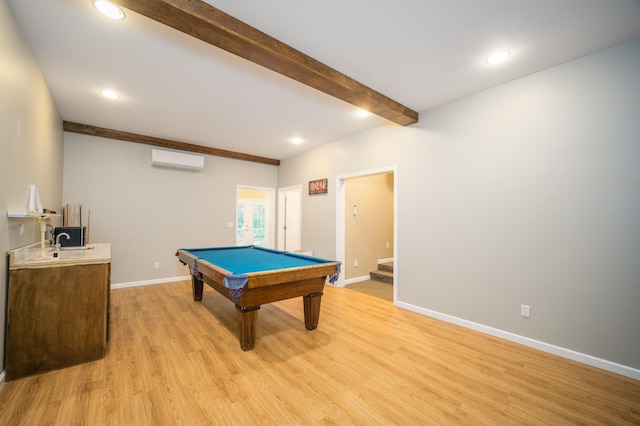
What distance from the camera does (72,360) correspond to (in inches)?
87.2

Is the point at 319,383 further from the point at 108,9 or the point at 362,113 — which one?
the point at 362,113

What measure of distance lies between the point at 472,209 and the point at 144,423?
136 inches

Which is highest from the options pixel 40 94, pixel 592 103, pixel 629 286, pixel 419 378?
pixel 40 94

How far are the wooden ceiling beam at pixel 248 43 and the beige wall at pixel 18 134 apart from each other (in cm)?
106

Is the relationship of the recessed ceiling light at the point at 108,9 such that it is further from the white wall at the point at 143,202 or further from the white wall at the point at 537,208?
the white wall at the point at 143,202

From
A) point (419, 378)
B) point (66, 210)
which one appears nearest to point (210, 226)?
point (66, 210)

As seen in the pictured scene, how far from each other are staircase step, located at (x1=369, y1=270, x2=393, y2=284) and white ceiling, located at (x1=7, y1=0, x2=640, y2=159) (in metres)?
3.06

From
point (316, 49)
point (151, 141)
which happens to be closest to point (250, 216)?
point (151, 141)

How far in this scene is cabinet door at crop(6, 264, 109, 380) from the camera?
2.01 metres

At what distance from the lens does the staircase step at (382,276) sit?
17.1 ft

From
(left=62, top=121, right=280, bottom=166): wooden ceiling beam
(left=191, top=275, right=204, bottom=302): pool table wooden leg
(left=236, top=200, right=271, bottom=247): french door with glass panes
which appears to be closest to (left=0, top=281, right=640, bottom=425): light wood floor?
(left=191, top=275, right=204, bottom=302): pool table wooden leg

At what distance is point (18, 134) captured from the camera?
7.07 ft

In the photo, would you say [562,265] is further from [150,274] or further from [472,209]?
[150,274]

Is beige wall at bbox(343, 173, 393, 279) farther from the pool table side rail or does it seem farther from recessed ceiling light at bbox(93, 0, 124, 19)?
recessed ceiling light at bbox(93, 0, 124, 19)
